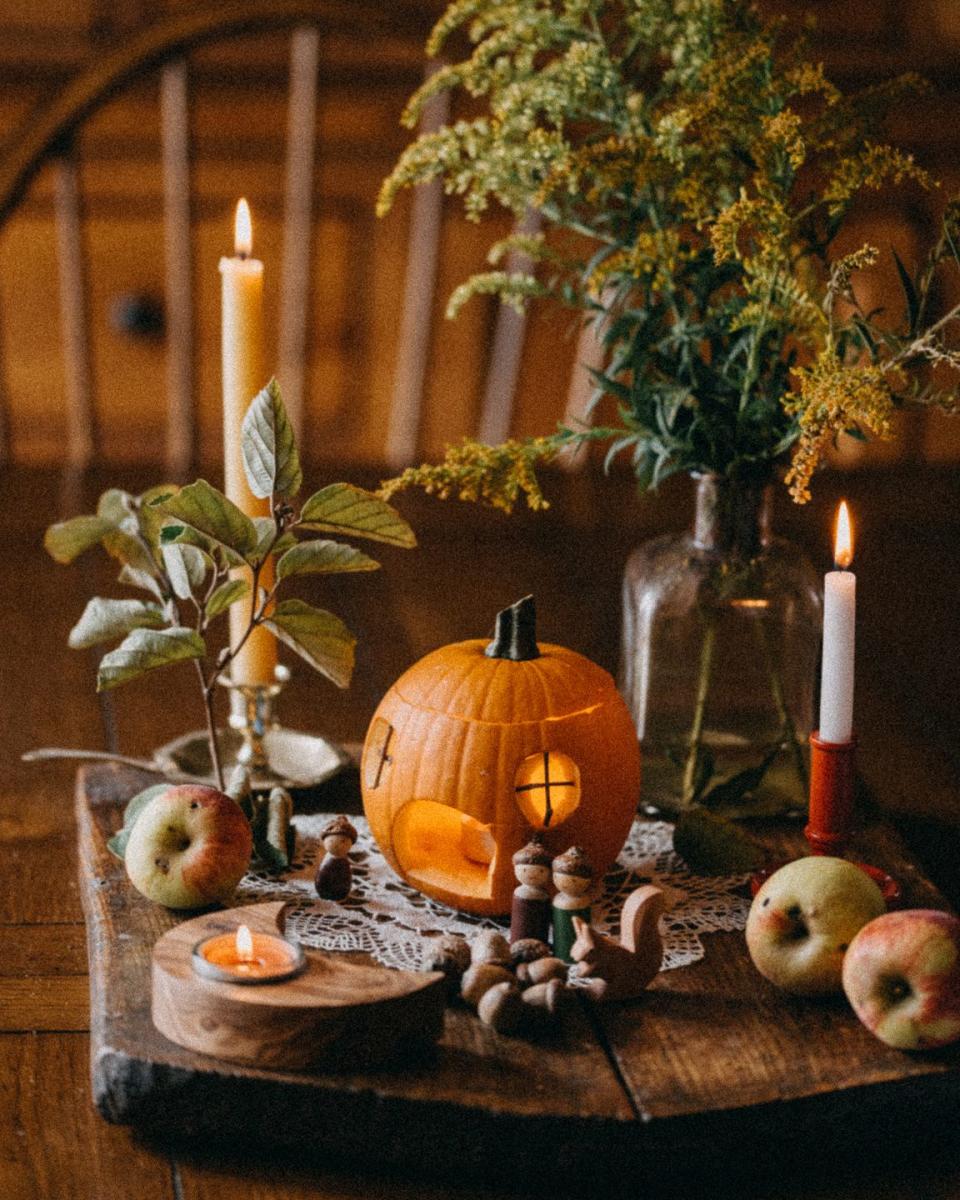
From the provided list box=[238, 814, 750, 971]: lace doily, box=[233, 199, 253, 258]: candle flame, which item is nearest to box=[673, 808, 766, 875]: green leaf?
box=[238, 814, 750, 971]: lace doily

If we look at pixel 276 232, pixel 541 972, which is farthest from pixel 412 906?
pixel 276 232

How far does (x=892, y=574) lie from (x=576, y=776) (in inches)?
30.0

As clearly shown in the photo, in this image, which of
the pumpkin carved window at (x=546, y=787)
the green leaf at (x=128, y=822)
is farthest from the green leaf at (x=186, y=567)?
the pumpkin carved window at (x=546, y=787)

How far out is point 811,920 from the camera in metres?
0.78

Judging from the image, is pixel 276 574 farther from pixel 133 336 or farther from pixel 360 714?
pixel 133 336

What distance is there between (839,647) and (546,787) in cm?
17

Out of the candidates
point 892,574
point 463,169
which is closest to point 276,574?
point 463,169

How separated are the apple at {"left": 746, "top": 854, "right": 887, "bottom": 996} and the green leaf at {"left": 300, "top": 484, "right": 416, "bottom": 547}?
0.91ft

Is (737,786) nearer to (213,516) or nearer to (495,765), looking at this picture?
(495,765)

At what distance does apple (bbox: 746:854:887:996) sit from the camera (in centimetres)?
77

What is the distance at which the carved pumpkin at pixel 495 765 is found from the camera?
0.87m

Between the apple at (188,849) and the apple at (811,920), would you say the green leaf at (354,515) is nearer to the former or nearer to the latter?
the apple at (188,849)

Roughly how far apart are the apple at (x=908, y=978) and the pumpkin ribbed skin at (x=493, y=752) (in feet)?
Answer: 0.63

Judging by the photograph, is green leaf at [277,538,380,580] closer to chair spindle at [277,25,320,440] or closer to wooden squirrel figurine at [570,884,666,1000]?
wooden squirrel figurine at [570,884,666,1000]
